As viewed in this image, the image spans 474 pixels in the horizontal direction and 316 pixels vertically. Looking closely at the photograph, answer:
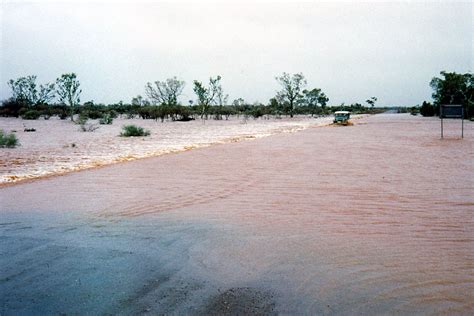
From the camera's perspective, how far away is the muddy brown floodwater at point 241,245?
3.29 metres

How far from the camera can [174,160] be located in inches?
488

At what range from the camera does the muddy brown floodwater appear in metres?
3.29

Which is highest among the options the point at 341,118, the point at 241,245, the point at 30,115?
the point at 30,115

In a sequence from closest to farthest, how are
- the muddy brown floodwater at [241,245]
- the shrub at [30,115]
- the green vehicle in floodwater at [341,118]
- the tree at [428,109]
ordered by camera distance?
the muddy brown floodwater at [241,245] < the green vehicle in floodwater at [341,118] < the shrub at [30,115] < the tree at [428,109]

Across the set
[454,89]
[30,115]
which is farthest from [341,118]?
[30,115]

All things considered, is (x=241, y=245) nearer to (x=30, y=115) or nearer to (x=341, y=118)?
(x=341, y=118)

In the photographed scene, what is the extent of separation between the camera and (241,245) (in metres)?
4.63

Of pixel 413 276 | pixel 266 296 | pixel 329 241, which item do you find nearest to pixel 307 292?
pixel 266 296

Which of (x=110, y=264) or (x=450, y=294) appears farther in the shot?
(x=110, y=264)

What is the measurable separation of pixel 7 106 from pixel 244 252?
2335 inches

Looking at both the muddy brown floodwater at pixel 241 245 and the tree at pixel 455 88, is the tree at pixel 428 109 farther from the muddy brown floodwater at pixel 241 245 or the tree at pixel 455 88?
the muddy brown floodwater at pixel 241 245

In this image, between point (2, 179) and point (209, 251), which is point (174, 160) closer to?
point (2, 179)

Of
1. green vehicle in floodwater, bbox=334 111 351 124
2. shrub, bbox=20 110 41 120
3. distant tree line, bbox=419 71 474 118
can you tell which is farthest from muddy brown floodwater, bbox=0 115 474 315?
distant tree line, bbox=419 71 474 118

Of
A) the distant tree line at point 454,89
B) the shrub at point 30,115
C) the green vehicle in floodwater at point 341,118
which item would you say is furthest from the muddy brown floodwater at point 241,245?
the distant tree line at point 454,89
